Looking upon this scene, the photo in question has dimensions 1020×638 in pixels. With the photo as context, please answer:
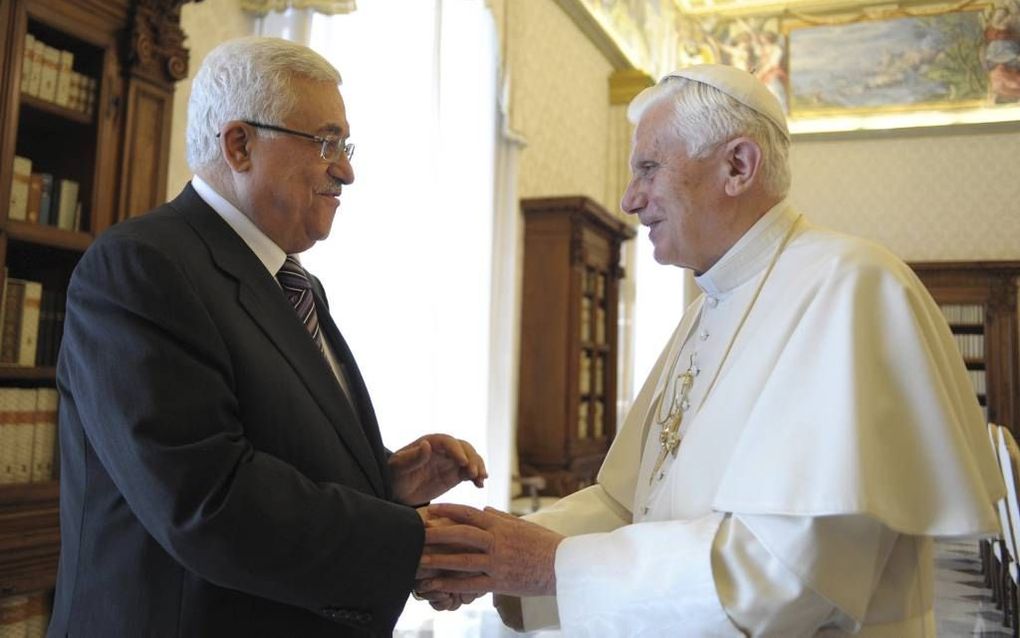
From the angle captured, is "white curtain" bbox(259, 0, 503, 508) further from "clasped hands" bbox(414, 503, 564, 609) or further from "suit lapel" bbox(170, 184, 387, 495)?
"clasped hands" bbox(414, 503, 564, 609)

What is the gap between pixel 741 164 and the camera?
1987 millimetres

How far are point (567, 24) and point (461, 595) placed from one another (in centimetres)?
813

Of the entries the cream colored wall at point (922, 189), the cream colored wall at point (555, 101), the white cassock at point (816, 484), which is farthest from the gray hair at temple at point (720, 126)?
the cream colored wall at point (922, 189)

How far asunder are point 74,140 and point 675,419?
8.39 feet

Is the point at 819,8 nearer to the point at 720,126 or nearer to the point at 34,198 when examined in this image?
Answer: the point at 34,198

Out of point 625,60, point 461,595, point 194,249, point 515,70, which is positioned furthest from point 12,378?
point 625,60

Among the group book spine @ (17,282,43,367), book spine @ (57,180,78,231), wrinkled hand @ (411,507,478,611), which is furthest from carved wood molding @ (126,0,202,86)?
wrinkled hand @ (411,507,478,611)

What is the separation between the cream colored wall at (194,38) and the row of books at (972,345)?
414 inches

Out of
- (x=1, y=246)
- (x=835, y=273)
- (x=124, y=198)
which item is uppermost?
(x=124, y=198)

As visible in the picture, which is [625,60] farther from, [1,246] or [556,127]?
[1,246]

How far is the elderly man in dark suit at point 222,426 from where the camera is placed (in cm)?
150

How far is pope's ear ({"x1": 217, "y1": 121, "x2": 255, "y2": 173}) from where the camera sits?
1899mm

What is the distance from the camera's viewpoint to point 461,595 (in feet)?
6.36

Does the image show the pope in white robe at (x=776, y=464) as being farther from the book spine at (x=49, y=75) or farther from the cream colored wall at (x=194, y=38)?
the cream colored wall at (x=194, y=38)
